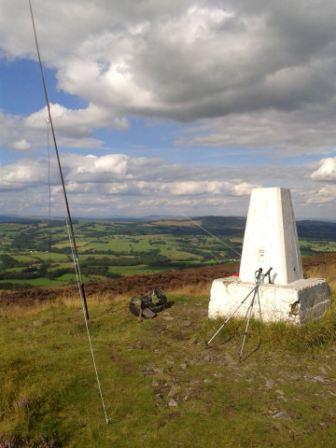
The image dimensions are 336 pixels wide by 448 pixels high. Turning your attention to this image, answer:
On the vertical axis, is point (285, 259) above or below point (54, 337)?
above

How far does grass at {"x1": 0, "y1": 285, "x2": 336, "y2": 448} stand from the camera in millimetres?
5645

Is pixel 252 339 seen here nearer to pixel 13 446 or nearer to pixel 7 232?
pixel 13 446

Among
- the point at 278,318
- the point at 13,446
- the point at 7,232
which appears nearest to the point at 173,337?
the point at 278,318

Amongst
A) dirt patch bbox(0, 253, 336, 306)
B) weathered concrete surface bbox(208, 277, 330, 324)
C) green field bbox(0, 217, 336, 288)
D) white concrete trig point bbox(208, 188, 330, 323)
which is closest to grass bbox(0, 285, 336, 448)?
weathered concrete surface bbox(208, 277, 330, 324)

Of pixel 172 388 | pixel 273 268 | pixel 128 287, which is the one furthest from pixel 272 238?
pixel 128 287

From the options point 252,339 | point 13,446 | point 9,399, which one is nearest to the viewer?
point 13,446

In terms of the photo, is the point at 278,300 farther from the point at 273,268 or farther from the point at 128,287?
the point at 128,287

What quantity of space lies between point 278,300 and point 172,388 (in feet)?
12.7

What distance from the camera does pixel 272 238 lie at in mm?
10156

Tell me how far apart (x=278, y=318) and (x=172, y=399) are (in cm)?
395

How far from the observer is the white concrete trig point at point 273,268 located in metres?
9.54

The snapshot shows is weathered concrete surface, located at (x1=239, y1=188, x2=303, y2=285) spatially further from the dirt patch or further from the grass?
the dirt patch

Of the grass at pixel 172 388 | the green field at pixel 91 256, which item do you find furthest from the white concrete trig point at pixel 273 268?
the green field at pixel 91 256

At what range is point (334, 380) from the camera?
7.42m
